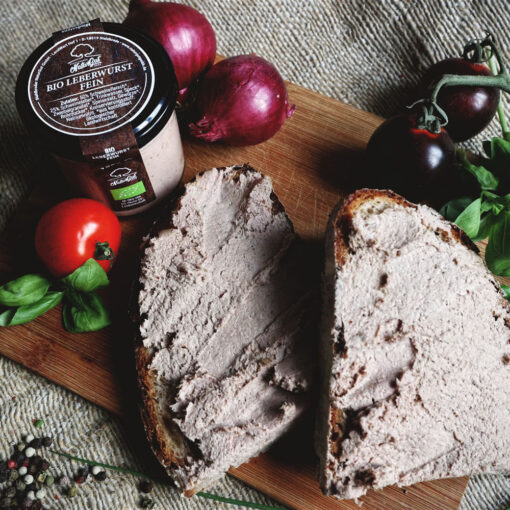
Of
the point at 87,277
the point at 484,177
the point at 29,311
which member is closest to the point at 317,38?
the point at 484,177

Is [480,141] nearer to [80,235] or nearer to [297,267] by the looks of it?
[297,267]

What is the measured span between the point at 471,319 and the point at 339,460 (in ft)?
2.27

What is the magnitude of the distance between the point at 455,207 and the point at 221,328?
110 centimetres

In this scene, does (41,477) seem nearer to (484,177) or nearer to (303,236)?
(303,236)

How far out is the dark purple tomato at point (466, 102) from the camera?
231cm

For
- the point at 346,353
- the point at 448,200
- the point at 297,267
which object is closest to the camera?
the point at 346,353

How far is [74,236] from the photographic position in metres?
2.08

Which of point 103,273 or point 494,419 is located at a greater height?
point 103,273

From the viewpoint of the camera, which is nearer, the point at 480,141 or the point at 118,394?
the point at 118,394

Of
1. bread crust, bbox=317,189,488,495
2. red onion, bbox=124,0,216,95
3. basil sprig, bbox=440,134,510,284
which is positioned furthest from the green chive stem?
red onion, bbox=124,0,216,95

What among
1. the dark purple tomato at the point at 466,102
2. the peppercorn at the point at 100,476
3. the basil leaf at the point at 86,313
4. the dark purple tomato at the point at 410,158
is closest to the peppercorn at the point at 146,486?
the peppercorn at the point at 100,476

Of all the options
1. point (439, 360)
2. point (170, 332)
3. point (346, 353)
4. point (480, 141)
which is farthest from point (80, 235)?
point (480, 141)

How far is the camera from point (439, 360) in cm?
185

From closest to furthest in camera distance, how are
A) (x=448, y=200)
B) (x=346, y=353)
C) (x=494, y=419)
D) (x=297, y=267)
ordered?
(x=346, y=353)
(x=494, y=419)
(x=297, y=267)
(x=448, y=200)
